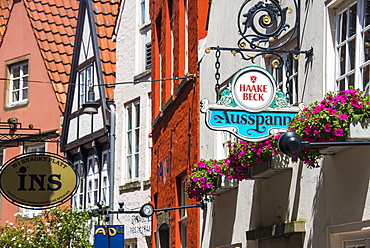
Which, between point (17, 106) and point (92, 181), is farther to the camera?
point (17, 106)

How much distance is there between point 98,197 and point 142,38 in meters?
5.24

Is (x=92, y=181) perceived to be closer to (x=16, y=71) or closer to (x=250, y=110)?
(x=16, y=71)

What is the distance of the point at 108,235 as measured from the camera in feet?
56.1

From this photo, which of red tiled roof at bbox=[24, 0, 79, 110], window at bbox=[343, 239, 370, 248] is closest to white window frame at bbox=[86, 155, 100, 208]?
red tiled roof at bbox=[24, 0, 79, 110]

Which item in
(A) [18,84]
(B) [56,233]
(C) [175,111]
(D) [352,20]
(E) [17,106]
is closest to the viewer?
(D) [352,20]

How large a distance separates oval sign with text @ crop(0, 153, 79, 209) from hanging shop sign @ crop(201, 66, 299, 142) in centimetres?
566

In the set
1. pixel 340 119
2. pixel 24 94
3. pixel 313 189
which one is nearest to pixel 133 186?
pixel 24 94

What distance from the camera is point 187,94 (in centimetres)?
1556

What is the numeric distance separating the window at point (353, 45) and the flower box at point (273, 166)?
117 cm

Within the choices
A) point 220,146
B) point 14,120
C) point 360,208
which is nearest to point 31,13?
point 14,120

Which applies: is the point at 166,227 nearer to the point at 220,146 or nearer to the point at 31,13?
the point at 220,146

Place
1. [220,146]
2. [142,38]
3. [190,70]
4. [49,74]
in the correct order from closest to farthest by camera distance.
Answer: [220,146] → [190,70] → [142,38] → [49,74]

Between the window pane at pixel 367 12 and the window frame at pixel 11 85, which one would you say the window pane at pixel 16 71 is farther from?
the window pane at pixel 367 12

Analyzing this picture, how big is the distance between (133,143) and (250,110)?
1494 cm
